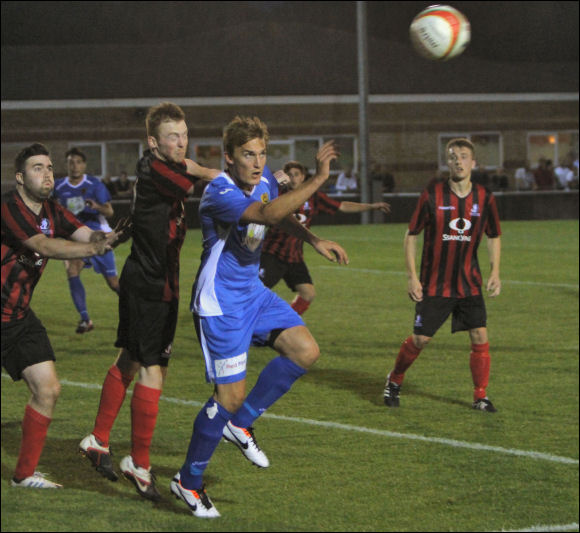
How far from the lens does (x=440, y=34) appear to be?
489 cm

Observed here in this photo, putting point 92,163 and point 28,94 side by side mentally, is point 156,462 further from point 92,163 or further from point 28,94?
point 28,94

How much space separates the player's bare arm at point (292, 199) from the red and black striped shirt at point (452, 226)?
7.89ft

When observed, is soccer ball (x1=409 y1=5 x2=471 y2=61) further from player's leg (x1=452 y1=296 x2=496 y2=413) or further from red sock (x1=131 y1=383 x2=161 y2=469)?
player's leg (x1=452 y1=296 x2=496 y2=413)

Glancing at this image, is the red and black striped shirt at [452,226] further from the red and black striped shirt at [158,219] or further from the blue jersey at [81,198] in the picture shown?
the red and black striped shirt at [158,219]

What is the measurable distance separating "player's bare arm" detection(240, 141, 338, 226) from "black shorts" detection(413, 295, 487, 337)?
669cm

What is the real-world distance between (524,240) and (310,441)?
2927 centimetres

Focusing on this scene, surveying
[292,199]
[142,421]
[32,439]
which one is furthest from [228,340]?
[32,439]

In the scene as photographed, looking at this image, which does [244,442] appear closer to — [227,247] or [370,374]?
[227,247]

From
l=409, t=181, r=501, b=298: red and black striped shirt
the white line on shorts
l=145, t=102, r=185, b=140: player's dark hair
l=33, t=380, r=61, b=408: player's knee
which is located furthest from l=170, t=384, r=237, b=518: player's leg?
the white line on shorts

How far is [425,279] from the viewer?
11.6 m

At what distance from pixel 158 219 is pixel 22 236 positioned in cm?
52

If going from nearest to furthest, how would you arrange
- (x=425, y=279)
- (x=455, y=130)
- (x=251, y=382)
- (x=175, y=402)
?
(x=425, y=279) < (x=251, y=382) < (x=175, y=402) < (x=455, y=130)

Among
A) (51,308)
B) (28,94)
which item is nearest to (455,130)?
(28,94)

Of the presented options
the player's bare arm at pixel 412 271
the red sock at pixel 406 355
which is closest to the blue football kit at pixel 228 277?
the player's bare arm at pixel 412 271
